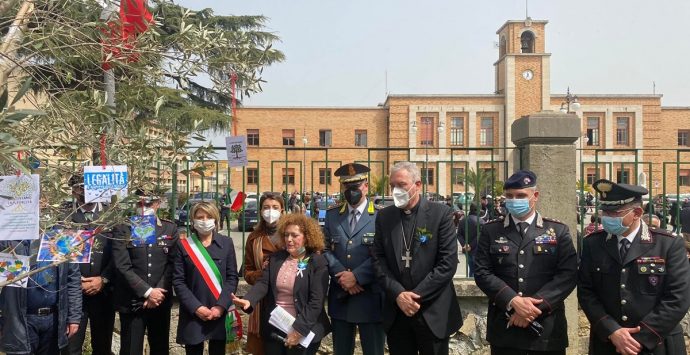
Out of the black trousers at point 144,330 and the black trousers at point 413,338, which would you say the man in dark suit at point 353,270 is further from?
the black trousers at point 144,330

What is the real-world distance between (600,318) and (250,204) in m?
5.97

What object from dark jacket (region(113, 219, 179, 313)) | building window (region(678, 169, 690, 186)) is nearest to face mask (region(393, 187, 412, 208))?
dark jacket (region(113, 219, 179, 313))

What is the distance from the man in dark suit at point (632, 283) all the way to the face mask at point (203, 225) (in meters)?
3.12

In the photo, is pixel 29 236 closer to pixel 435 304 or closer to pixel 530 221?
pixel 435 304

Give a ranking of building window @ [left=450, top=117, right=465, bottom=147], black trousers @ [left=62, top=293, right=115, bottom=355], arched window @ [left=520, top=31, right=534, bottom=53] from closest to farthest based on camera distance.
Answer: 1. black trousers @ [left=62, top=293, right=115, bottom=355]
2. building window @ [left=450, top=117, right=465, bottom=147]
3. arched window @ [left=520, top=31, right=534, bottom=53]

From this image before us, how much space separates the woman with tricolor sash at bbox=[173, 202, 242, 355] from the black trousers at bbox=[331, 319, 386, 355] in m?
0.93

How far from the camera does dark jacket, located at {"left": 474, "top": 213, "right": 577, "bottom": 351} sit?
4414 millimetres

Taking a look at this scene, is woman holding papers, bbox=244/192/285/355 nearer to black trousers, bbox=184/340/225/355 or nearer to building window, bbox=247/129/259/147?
black trousers, bbox=184/340/225/355

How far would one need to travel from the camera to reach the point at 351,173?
17.3 ft

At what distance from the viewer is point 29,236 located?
3.35 metres

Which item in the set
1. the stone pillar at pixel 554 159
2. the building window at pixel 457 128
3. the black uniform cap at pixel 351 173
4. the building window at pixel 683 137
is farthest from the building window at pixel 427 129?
the black uniform cap at pixel 351 173

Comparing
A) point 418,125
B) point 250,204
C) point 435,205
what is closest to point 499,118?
point 418,125

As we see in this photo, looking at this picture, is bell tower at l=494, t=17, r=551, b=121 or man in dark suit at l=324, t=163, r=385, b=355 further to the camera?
bell tower at l=494, t=17, r=551, b=121

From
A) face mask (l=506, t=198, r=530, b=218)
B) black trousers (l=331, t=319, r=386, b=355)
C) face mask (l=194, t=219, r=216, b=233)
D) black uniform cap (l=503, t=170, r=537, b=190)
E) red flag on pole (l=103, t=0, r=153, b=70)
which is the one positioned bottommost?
black trousers (l=331, t=319, r=386, b=355)
